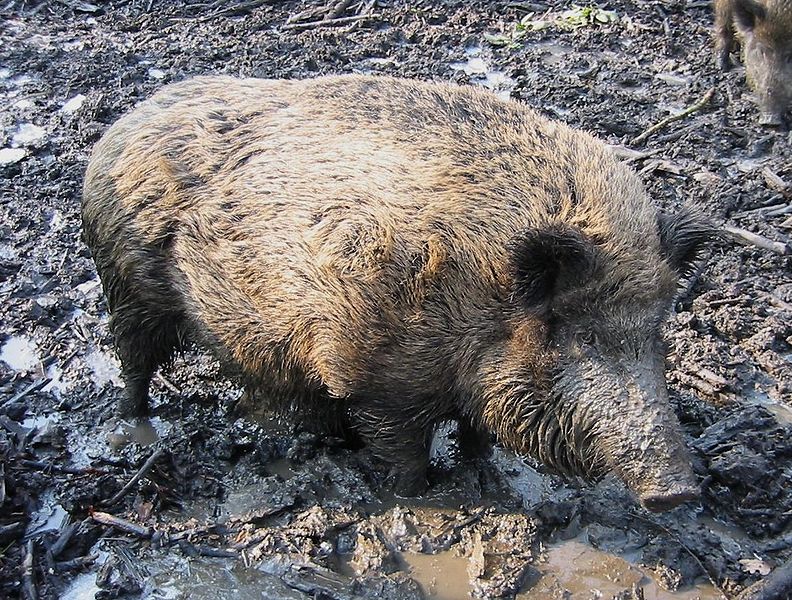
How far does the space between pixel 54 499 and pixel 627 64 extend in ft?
20.9

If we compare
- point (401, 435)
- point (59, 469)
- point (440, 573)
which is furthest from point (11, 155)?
point (440, 573)

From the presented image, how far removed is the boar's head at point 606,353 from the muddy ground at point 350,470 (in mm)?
617

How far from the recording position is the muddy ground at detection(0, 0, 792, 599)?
3.74 m

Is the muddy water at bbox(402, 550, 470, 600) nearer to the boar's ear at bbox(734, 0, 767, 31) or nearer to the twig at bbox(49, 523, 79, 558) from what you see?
the twig at bbox(49, 523, 79, 558)

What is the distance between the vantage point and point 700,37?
9000 millimetres

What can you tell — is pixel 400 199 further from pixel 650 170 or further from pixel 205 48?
pixel 205 48

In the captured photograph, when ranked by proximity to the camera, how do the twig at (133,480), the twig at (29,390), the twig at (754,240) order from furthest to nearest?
the twig at (754,240), the twig at (29,390), the twig at (133,480)

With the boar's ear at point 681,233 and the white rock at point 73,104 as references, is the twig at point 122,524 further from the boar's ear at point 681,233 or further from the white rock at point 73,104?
the white rock at point 73,104

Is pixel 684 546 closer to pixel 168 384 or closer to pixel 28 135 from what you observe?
pixel 168 384

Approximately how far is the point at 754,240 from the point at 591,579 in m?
2.88

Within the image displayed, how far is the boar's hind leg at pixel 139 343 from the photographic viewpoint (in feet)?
14.4

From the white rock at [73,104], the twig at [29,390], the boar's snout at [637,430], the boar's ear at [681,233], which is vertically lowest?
the white rock at [73,104]

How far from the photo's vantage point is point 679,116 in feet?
24.0

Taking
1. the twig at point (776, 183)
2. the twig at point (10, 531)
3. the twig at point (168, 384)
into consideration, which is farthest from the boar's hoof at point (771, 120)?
the twig at point (10, 531)
